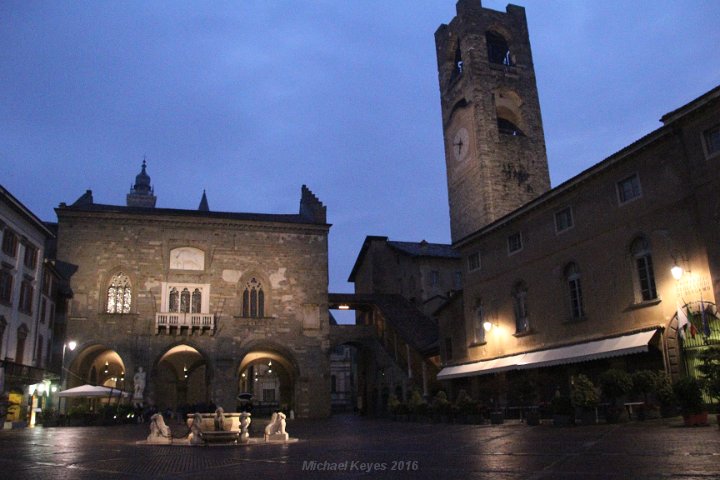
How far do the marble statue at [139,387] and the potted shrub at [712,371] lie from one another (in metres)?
27.3

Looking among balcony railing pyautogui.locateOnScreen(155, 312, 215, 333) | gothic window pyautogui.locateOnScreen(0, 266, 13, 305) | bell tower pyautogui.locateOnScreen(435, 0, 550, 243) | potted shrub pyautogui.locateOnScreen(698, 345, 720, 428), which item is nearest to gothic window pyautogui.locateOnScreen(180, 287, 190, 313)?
balcony railing pyautogui.locateOnScreen(155, 312, 215, 333)

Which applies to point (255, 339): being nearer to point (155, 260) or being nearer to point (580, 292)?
point (155, 260)

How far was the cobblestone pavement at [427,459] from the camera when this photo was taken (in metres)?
7.84

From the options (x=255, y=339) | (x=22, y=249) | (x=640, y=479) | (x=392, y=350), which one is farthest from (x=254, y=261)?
(x=640, y=479)

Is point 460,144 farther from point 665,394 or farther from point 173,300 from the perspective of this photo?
point 665,394

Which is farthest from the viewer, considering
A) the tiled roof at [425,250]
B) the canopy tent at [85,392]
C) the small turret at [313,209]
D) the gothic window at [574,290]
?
the tiled roof at [425,250]

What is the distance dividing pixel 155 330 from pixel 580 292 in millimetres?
23450

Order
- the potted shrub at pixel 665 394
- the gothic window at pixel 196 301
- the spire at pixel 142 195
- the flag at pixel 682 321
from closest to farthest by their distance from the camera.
A: the potted shrub at pixel 665 394 < the flag at pixel 682 321 < the gothic window at pixel 196 301 < the spire at pixel 142 195

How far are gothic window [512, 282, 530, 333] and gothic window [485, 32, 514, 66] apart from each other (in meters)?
30.2

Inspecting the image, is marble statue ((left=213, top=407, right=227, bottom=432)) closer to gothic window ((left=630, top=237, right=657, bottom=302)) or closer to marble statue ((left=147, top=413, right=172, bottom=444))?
marble statue ((left=147, top=413, right=172, bottom=444))

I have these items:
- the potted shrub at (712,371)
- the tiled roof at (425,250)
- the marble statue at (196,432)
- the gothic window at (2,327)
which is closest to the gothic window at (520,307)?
the potted shrub at (712,371)

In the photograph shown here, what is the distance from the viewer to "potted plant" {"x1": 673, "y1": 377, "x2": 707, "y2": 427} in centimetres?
1387

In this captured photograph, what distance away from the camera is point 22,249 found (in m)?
28.5

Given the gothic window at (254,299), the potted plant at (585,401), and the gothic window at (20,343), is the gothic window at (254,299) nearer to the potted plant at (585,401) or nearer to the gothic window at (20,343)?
the gothic window at (20,343)
